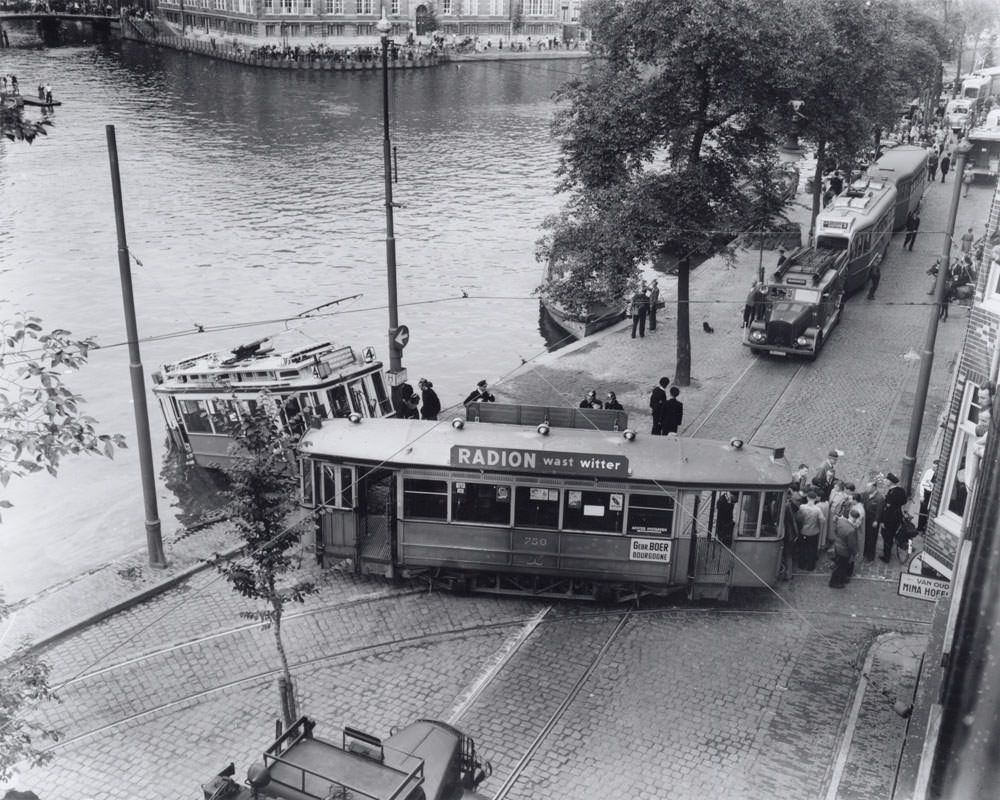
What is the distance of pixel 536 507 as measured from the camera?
1578 cm

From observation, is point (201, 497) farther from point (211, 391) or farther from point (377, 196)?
point (377, 196)

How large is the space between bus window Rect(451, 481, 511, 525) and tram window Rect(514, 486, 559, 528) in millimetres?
167

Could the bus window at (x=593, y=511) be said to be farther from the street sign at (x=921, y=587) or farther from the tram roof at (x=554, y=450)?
the street sign at (x=921, y=587)

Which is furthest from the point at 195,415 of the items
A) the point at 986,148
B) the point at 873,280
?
the point at 986,148

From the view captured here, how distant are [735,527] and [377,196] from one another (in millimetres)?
42642

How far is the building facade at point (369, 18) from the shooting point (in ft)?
375

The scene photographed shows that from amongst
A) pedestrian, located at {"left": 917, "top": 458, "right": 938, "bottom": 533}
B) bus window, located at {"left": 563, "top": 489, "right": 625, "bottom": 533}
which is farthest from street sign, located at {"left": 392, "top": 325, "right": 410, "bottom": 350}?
pedestrian, located at {"left": 917, "top": 458, "right": 938, "bottom": 533}

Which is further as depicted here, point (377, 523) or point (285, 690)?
point (377, 523)

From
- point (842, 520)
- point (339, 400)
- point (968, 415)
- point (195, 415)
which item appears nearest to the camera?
point (968, 415)

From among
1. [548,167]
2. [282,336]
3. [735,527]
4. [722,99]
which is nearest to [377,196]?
[548,167]

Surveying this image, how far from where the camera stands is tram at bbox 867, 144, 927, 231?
39938mm

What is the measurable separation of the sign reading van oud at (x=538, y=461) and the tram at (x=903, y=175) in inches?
1123

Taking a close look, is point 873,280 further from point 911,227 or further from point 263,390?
point 263,390

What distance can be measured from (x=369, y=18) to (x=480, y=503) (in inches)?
4494
